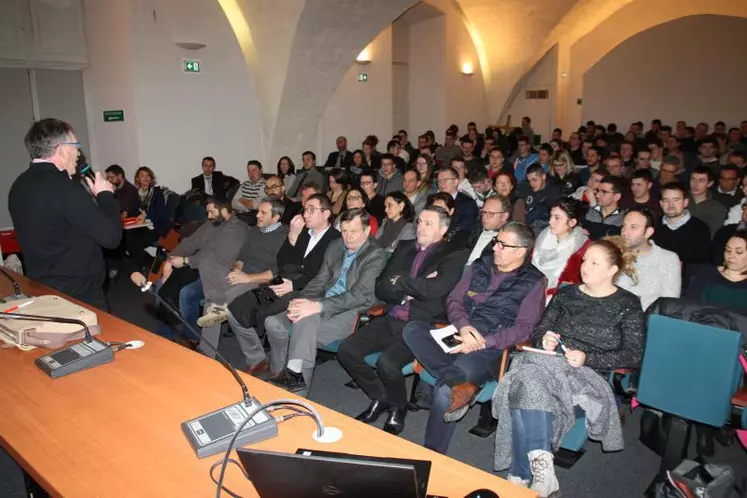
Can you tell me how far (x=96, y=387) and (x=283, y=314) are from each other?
1734 mm

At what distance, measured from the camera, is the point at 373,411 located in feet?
11.6

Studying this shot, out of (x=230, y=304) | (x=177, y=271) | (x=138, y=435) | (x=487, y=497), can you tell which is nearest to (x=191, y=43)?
(x=177, y=271)

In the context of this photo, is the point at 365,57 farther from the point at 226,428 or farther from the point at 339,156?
the point at 226,428

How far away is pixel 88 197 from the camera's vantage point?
2.93 meters

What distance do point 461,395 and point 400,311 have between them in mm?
861

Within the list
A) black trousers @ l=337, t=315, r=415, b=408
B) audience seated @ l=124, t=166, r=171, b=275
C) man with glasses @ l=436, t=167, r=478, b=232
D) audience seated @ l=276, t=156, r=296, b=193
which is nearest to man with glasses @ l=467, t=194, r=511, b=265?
black trousers @ l=337, t=315, r=415, b=408

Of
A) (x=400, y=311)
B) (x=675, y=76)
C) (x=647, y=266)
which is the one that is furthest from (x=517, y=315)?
(x=675, y=76)

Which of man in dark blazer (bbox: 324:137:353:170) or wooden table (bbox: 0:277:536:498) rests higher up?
man in dark blazer (bbox: 324:137:353:170)

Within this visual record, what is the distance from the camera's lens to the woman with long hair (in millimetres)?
6156

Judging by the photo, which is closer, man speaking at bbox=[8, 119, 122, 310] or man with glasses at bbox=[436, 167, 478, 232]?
man speaking at bbox=[8, 119, 122, 310]

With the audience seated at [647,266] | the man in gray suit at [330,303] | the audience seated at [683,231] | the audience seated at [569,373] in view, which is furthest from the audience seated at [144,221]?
→ the audience seated at [683,231]

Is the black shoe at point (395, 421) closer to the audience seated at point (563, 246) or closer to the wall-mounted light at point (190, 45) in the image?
the audience seated at point (563, 246)

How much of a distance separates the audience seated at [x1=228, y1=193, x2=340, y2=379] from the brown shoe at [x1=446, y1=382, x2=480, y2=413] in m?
1.39

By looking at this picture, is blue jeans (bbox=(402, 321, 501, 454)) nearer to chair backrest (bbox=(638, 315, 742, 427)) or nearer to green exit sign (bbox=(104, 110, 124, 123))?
chair backrest (bbox=(638, 315, 742, 427))
